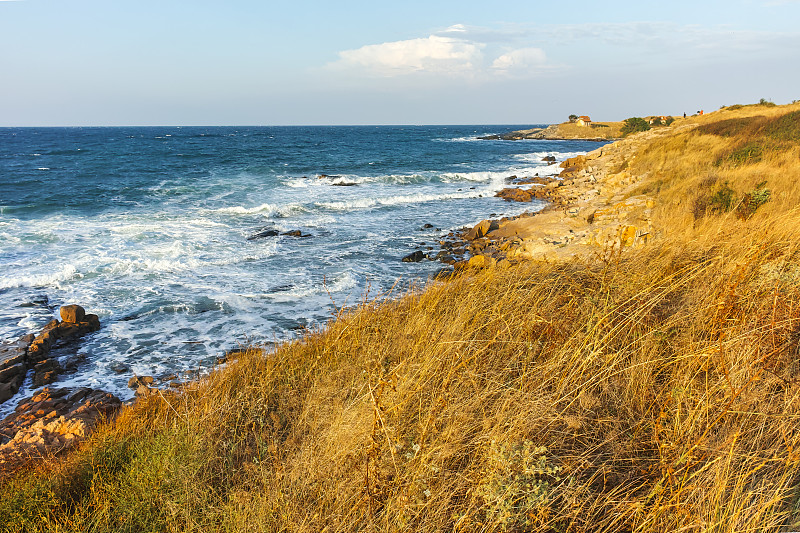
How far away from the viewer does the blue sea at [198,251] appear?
828cm

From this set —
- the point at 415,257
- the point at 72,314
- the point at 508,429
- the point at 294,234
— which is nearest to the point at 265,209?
the point at 294,234

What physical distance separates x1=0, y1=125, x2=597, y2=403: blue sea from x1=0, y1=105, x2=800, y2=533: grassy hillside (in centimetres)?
233

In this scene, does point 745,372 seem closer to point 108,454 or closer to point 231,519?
point 231,519

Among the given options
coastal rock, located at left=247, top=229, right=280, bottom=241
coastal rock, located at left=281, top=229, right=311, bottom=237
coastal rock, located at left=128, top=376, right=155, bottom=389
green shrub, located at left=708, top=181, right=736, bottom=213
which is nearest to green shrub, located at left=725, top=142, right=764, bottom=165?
green shrub, located at left=708, top=181, right=736, bottom=213

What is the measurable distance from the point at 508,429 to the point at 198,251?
44.0 ft

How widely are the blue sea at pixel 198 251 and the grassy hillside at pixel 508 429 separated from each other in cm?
233

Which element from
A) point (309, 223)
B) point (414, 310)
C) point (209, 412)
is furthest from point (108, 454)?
point (309, 223)

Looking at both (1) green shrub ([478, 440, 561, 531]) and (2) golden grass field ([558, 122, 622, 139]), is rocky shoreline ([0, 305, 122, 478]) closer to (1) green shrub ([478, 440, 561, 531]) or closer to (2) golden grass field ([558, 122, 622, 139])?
(1) green shrub ([478, 440, 561, 531])

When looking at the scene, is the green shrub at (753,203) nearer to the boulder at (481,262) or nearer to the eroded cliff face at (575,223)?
the eroded cliff face at (575,223)

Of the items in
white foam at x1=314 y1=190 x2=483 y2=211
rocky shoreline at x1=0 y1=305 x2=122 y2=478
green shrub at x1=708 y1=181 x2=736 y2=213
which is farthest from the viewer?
white foam at x1=314 y1=190 x2=483 y2=211

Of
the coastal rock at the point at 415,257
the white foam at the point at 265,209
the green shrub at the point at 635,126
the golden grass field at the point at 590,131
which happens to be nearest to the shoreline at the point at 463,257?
the coastal rock at the point at 415,257

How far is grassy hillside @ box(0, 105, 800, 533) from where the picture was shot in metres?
2.07

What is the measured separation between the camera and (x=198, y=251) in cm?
1367

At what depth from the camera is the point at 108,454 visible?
324 cm
